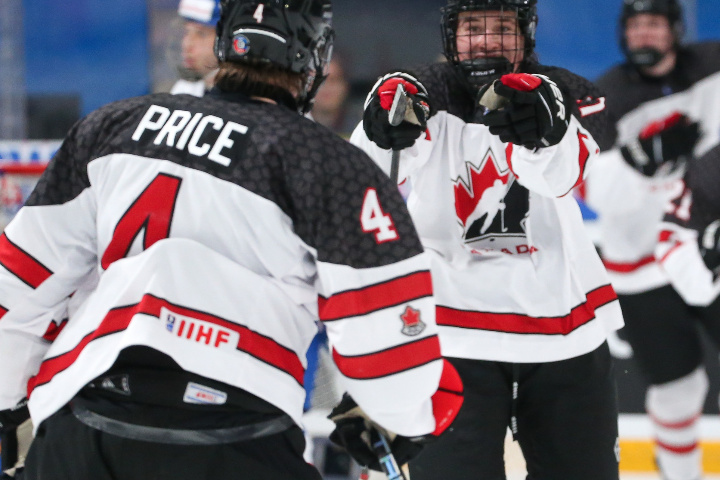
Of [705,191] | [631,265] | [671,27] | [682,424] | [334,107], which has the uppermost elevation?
[671,27]

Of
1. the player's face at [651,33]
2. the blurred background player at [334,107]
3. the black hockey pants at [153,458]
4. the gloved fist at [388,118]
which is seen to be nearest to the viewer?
the black hockey pants at [153,458]

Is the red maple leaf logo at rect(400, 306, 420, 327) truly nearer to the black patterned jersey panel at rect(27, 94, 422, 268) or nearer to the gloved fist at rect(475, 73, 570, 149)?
the black patterned jersey panel at rect(27, 94, 422, 268)

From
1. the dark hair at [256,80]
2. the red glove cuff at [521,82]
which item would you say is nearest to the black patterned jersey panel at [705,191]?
the red glove cuff at [521,82]

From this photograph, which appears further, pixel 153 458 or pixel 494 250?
pixel 494 250

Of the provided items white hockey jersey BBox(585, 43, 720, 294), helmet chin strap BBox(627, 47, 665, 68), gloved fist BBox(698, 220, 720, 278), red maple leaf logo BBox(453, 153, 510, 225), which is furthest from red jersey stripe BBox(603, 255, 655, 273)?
red maple leaf logo BBox(453, 153, 510, 225)

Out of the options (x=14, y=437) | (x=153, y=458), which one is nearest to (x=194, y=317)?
(x=153, y=458)

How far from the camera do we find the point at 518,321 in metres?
1.91

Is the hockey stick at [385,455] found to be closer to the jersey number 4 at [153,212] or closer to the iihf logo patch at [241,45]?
the jersey number 4 at [153,212]

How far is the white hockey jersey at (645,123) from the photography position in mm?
3480

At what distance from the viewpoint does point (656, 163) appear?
10.9 feet

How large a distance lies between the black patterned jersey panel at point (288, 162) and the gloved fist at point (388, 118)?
0.44 metres

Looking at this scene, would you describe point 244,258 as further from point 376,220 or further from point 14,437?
point 14,437

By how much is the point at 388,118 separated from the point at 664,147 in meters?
1.82

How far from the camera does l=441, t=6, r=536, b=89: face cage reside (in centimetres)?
186
